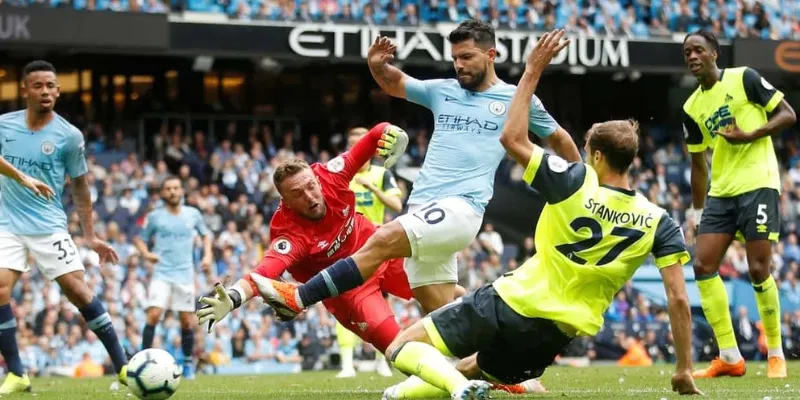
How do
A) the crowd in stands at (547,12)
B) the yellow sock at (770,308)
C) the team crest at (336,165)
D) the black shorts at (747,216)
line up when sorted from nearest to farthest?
the team crest at (336,165)
the black shorts at (747,216)
the yellow sock at (770,308)
the crowd in stands at (547,12)

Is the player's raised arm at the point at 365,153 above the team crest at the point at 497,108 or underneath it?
underneath

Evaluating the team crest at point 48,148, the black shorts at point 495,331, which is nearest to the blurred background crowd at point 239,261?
the team crest at point 48,148

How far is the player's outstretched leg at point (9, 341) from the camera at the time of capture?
A: 31.9 ft

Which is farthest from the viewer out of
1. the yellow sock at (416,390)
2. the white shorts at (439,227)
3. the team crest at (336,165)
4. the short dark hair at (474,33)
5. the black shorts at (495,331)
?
the team crest at (336,165)

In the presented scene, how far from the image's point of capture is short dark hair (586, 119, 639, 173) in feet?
22.0

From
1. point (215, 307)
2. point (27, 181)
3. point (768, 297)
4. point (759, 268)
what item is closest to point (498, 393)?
point (215, 307)

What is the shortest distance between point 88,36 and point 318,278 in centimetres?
1487

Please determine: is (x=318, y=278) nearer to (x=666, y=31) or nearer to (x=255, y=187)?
(x=255, y=187)

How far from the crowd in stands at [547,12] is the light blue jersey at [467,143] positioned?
14.1m

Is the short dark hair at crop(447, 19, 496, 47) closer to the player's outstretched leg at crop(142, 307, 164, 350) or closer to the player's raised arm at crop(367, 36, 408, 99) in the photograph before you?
the player's raised arm at crop(367, 36, 408, 99)

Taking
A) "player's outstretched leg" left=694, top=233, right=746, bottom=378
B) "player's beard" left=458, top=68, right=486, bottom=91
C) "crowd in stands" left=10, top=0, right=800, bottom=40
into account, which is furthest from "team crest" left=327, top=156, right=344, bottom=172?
"crowd in stands" left=10, top=0, right=800, bottom=40

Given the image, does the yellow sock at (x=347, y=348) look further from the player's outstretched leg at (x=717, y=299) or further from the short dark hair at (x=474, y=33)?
the short dark hair at (x=474, y=33)

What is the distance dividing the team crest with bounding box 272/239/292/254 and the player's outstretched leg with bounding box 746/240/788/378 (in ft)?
12.8

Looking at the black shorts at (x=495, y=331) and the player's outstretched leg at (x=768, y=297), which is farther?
the player's outstretched leg at (x=768, y=297)
